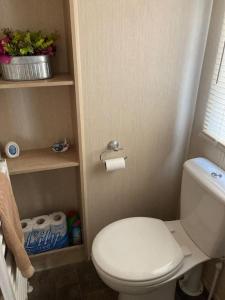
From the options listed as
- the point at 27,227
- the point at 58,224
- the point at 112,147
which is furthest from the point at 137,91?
the point at 27,227

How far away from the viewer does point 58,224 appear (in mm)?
1584

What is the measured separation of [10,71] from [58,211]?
3.30 feet

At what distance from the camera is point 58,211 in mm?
1710

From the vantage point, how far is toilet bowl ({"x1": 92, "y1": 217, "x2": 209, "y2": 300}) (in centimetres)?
112

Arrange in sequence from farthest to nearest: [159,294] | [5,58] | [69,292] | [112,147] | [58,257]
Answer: [58,257], [69,292], [112,147], [159,294], [5,58]

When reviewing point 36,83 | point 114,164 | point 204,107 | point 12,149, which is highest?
point 36,83

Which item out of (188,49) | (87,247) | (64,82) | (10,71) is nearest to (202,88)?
(188,49)

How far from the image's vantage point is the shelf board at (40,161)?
1.30 metres

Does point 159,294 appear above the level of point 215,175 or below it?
below

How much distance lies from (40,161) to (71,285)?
888 millimetres

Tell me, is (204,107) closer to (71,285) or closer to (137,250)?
(137,250)

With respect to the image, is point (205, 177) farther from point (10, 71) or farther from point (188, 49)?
point (10, 71)

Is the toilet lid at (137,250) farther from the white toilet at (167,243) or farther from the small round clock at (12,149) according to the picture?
the small round clock at (12,149)

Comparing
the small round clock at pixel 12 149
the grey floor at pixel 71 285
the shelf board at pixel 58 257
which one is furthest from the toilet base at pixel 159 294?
the small round clock at pixel 12 149
